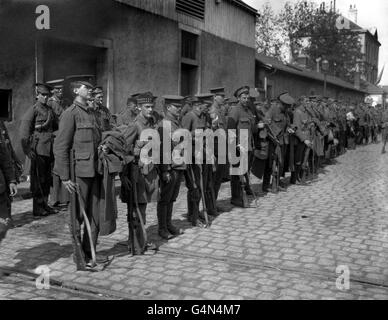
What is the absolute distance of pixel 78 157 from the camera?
526 cm

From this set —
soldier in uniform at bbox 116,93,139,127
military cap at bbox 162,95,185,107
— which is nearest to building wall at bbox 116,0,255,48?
soldier in uniform at bbox 116,93,139,127

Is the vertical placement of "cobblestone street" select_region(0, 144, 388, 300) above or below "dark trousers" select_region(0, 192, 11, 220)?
below

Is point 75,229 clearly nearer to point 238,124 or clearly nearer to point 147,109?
point 147,109

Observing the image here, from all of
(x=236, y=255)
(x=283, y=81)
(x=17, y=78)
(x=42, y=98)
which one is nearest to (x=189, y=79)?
(x=17, y=78)

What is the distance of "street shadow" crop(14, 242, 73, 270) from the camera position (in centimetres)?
552

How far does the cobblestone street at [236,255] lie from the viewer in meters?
4.71

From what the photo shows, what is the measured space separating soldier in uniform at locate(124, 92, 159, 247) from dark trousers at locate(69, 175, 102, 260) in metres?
0.57

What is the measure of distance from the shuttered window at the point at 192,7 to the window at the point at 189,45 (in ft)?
2.12

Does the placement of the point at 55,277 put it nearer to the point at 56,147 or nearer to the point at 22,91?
the point at 56,147

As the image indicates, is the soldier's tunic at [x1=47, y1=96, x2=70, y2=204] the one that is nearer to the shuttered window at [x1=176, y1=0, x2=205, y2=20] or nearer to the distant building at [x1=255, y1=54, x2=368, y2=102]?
the shuttered window at [x1=176, y1=0, x2=205, y2=20]

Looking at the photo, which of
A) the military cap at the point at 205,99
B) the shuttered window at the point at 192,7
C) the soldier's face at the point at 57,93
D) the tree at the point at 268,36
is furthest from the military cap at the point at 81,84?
the tree at the point at 268,36

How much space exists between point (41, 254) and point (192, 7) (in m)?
12.0

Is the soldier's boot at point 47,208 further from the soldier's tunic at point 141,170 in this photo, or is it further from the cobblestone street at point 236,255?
the soldier's tunic at point 141,170
